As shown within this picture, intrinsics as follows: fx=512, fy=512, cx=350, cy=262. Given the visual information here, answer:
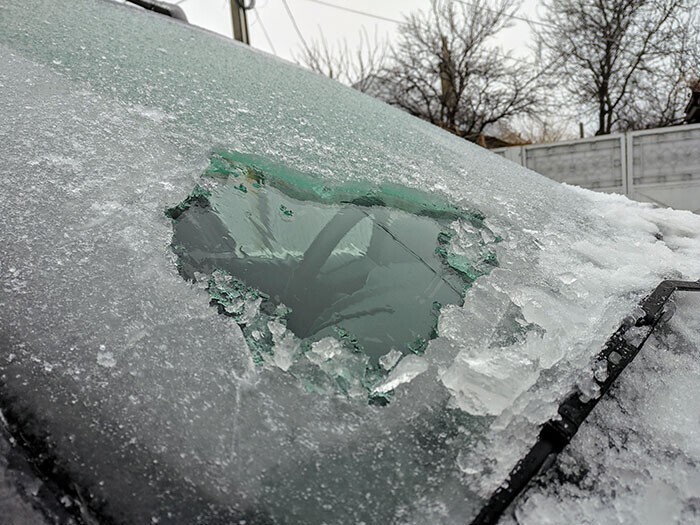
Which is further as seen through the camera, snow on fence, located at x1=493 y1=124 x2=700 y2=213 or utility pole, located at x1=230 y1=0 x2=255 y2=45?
utility pole, located at x1=230 y1=0 x2=255 y2=45

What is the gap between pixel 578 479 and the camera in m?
0.48

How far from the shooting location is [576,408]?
0.53m

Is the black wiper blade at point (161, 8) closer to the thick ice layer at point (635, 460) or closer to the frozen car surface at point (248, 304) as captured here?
the frozen car surface at point (248, 304)

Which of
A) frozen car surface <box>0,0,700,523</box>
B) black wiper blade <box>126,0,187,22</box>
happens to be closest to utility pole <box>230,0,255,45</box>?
black wiper blade <box>126,0,187,22</box>

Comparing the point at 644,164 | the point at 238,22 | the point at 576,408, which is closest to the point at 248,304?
the point at 576,408

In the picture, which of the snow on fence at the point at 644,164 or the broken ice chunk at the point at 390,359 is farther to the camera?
the snow on fence at the point at 644,164

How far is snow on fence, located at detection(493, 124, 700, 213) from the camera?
684cm

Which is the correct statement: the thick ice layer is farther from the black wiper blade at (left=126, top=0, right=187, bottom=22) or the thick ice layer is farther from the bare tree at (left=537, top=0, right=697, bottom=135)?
the bare tree at (left=537, top=0, right=697, bottom=135)

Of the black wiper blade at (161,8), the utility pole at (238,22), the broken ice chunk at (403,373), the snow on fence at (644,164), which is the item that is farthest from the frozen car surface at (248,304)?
the utility pole at (238,22)

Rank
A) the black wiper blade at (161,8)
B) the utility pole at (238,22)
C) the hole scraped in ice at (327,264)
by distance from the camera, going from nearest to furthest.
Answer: the hole scraped in ice at (327,264), the black wiper blade at (161,8), the utility pole at (238,22)

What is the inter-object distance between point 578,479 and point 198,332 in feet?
1.31

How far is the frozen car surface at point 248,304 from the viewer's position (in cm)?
44

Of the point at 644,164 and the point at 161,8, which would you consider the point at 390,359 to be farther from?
the point at 644,164

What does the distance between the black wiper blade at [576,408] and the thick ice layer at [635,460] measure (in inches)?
0.5
